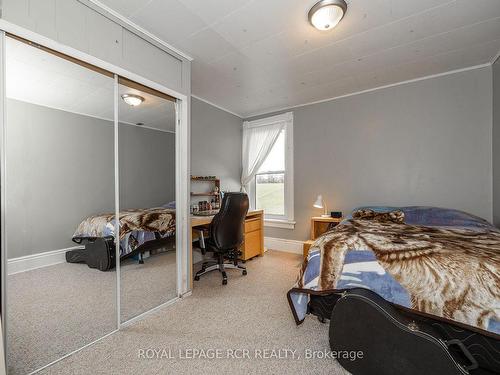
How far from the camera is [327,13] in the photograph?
5.82ft

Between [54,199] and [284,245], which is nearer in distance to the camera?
[54,199]

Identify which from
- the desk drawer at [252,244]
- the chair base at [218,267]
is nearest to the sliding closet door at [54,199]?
the chair base at [218,267]

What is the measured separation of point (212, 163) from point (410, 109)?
10.0 ft

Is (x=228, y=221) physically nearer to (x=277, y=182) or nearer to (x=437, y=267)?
(x=277, y=182)

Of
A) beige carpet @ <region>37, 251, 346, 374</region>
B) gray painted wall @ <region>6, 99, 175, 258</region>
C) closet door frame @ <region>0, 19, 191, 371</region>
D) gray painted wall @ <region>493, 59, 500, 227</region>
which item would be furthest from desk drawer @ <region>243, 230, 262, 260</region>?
gray painted wall @ <region>493, 59, 500, 227</region>

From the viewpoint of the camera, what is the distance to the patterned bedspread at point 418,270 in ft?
4.23

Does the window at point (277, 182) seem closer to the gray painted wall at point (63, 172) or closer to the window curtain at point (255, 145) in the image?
the window curtain at point (255, 145)

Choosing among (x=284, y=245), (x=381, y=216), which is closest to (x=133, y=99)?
(x=381, y=216)

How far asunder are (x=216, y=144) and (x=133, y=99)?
6.46 feet

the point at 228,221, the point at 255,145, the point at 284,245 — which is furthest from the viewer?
the point at 255,145

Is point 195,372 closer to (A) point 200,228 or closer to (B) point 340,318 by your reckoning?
(B) point 340,318

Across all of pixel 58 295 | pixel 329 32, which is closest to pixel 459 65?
pixel 329 32

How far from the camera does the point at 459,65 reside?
2.72m

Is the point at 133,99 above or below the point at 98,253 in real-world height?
above
